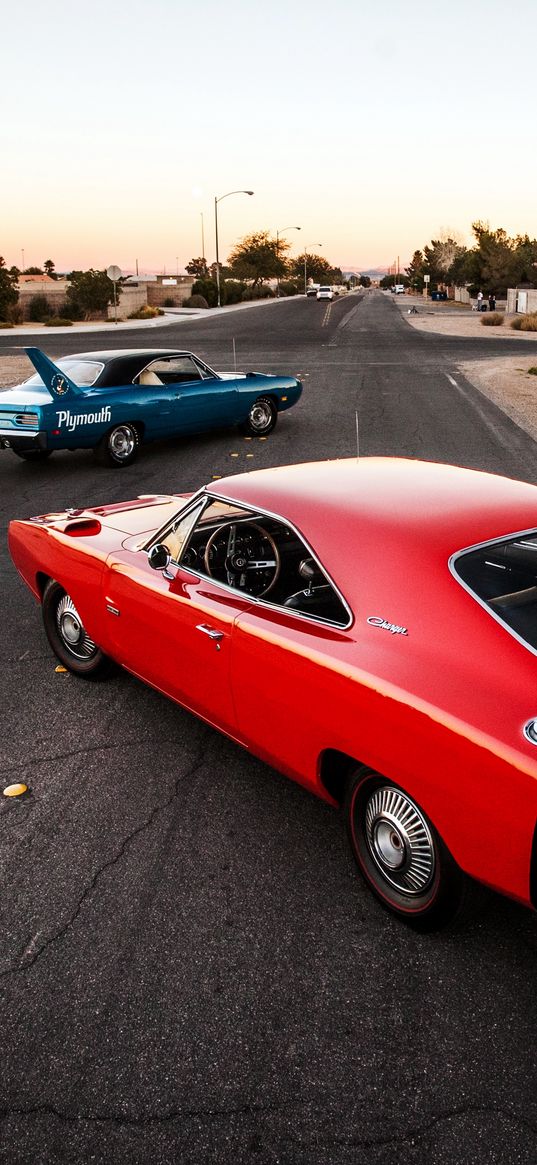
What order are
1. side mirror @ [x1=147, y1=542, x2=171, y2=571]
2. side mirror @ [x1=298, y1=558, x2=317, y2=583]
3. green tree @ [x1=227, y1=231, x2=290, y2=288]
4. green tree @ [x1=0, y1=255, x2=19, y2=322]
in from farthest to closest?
green tree @ [x1=227, y1=231, x2=290, y2=288]
green tree @ [x1=0, y1=255, x2=19, y2=322]
side mirror @ [x1=147, y1=542, x2=171, y2=571]
side mirror @ [x1=298, y1=558, x2=317, y2=583]

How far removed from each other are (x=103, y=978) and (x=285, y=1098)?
78cm

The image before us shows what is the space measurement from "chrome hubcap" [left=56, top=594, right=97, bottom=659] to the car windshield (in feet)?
19.6

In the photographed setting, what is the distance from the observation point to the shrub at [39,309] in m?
53.1

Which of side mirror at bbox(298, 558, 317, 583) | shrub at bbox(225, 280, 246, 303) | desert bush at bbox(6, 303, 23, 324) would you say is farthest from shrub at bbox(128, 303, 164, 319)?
side mirror at bbox(298, 558, 317, 583)

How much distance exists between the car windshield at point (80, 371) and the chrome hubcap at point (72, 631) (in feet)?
19.6

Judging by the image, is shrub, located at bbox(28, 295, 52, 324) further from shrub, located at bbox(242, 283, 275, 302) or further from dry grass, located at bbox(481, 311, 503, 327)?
shrub, located at bbox(242, 283, 275, 302)

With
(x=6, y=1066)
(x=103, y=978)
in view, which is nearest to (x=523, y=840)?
(x=103, y=978)

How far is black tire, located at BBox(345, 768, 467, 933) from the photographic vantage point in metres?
2.99

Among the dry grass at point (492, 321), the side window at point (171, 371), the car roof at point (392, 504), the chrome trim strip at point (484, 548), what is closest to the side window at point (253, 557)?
the car roof at point (392, 504)

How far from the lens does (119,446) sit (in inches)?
431

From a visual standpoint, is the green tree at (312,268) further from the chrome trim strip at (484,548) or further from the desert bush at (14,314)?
the chrome trim strip at (484,548)

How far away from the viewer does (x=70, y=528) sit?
514cm

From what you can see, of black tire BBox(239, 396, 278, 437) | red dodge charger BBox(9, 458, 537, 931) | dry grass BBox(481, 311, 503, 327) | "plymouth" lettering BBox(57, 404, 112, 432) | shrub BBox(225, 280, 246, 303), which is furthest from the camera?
shrub BBox(225, 280, 246, 303)

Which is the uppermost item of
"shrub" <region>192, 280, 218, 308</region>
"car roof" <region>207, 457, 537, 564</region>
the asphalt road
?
"shrub" <region>192, 280, 218, 308</region>
